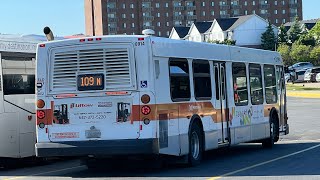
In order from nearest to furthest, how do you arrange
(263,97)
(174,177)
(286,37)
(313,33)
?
(174,177) < (263,97) < (313,33) < (286,37)

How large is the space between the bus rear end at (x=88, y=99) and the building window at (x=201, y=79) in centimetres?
223

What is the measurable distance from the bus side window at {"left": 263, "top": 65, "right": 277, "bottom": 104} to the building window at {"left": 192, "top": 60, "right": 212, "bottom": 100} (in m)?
4.54

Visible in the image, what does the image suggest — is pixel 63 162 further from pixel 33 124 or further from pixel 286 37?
pixel 286 37

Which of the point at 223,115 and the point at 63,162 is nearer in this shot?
the point at 223,115

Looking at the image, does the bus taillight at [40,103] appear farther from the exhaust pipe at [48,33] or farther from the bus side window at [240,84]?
the bus side window at [240,84]

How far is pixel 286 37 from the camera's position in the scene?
4688 inches

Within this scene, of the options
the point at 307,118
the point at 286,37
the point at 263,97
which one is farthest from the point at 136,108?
the point at 286,37

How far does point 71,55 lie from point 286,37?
110190mm

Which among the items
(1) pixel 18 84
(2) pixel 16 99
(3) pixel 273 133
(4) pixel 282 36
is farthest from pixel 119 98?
(4) pixel 282 36

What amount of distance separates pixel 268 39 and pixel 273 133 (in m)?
104

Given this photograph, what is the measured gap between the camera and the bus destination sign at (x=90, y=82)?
12.1 meters

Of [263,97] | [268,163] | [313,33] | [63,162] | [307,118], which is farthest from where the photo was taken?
[313,33]

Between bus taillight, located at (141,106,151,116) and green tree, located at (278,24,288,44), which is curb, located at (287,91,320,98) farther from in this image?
green tree, located at (278,24,288,44)

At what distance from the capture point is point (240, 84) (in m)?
16.5
